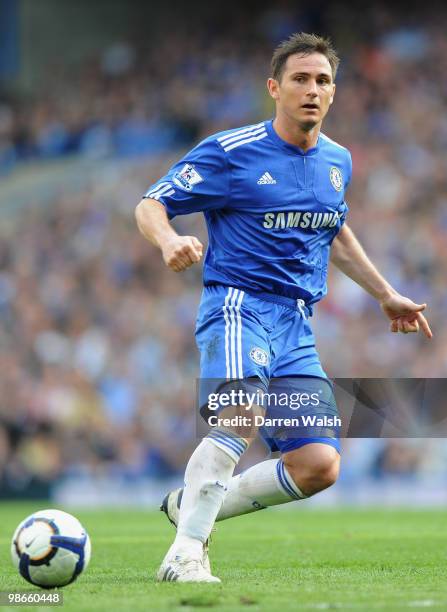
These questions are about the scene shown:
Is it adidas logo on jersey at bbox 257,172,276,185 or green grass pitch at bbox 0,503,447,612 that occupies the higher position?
adidas logo on jersey at bbox 257,172,276,185

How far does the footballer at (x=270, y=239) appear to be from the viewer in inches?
239

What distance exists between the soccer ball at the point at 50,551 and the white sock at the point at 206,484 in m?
0.46

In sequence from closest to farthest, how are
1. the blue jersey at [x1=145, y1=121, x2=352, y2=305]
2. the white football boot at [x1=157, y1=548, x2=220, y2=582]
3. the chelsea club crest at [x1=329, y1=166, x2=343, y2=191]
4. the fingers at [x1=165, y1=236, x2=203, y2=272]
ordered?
1. the fingers at [x1=165, y1=236, x2=203, y2=272]
2. the white football boot at [x1=157, y1=548, x2=220, y2=582]
3. the blue jersey at [x1=145, y1=121, x2=352, y2=305]
4. the chelsea club crest at [x1=329, y1=166, x2=343, y2=191]

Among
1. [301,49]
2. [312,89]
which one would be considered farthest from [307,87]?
[301,49]

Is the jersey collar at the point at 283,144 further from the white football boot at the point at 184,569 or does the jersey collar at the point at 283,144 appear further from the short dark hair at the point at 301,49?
the white football boot at the point at 184,569

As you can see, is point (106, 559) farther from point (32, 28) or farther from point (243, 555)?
point (32, 28)

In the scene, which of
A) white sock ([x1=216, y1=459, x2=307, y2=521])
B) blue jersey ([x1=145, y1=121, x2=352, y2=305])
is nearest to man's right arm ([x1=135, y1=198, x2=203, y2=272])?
blue jersey ([x1=145, y1=121, x2=352, y2=305])

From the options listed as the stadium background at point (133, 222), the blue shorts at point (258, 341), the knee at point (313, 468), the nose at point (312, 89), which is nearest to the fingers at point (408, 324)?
the blue shorts at point (258, 341)

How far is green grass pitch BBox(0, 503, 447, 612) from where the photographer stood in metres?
4.91

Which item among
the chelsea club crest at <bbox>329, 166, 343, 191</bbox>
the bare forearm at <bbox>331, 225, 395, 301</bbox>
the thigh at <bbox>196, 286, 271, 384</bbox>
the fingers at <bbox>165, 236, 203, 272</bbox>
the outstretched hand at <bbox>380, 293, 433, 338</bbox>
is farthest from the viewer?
the bare forearm at <bbox>331, 225, 395, 301</bbox>

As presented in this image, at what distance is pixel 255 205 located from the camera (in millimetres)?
6258

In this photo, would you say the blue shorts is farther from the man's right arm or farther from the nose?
the nose

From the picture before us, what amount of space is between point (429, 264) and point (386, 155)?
2547 mm

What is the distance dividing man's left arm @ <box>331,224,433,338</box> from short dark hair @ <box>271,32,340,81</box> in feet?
3.18
